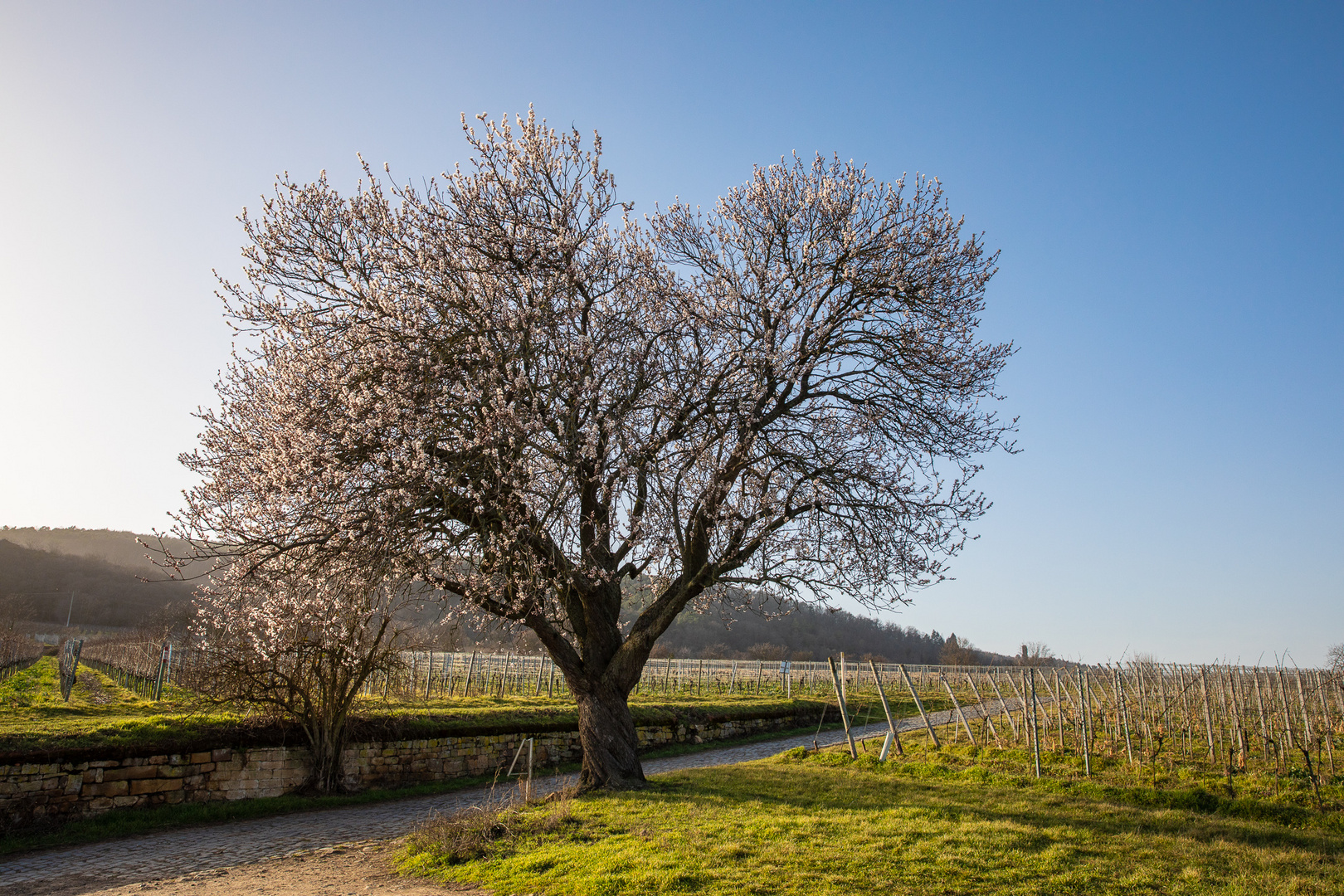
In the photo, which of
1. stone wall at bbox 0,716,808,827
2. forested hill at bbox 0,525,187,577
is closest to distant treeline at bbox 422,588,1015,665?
stone wall at bbox 0,716,808,827

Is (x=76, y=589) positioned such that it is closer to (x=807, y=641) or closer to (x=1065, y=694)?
(x=807, y=641)

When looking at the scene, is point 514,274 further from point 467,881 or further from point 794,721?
point 794,721

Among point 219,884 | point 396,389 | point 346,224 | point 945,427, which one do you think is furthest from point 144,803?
point 945,427

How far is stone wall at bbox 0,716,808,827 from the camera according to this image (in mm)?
10133

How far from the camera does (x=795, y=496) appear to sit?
409 inches

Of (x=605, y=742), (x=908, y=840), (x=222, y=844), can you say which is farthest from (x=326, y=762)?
(x=908, y=840)

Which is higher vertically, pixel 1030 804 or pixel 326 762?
pixel 1030 804

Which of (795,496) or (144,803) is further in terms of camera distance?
(144,803)

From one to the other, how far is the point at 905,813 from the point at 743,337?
20.8ft

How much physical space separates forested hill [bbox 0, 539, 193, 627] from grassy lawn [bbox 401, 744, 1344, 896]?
234 ft

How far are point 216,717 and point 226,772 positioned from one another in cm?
144

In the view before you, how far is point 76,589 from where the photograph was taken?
73938mm

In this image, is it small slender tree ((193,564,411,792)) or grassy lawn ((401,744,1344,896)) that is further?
small slender tree ((193,564,411,792))

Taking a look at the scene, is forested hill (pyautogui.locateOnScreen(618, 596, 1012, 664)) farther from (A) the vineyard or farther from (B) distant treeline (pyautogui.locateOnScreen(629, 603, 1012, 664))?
(A) the vineyard
